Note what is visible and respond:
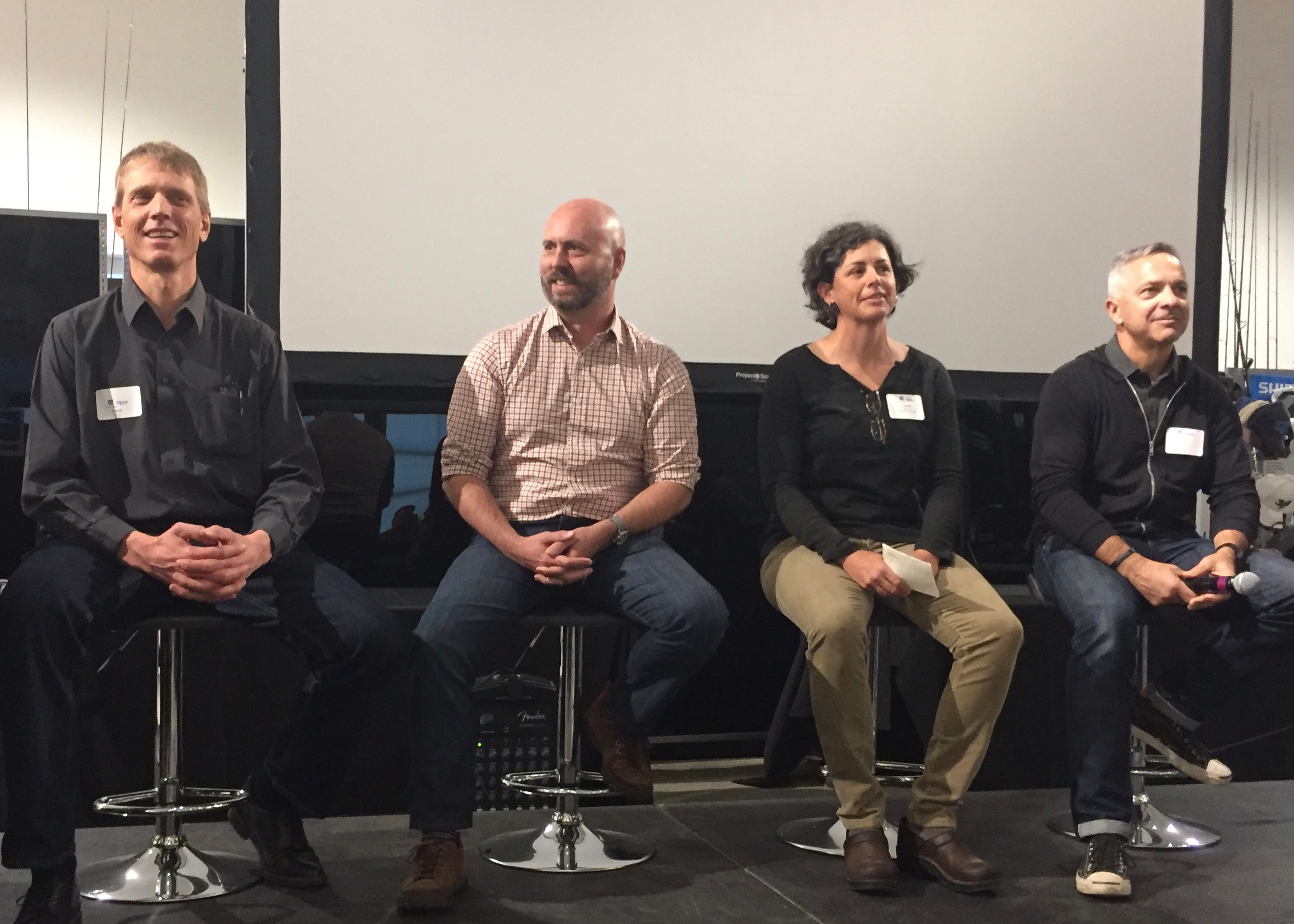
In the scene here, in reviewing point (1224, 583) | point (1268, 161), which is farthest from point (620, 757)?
point (1268, 161)

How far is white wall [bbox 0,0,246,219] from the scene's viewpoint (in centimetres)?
382

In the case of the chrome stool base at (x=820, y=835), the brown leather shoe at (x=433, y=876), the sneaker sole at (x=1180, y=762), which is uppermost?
→ the sneaker sole at (x=1180, y=762)

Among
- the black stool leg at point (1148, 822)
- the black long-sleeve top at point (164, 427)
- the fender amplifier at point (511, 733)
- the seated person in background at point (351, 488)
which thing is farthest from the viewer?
the seated person in background at point (351, 488)

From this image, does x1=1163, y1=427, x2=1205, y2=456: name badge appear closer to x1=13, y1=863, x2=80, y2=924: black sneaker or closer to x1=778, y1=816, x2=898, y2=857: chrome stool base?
x1=778, y1=816, x2=898, y2=857: chrome stool base

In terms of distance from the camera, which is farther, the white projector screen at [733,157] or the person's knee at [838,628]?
the white projector screen at [733,157]

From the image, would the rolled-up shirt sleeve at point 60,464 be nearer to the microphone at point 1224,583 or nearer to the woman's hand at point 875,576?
the woman's hand at point 875,576

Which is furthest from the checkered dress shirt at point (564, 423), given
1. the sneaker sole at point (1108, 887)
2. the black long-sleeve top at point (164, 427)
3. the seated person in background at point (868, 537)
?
the sneaker sole at point (1108, 887)

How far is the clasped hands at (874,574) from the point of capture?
2361mm

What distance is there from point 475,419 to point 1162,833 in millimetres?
1751

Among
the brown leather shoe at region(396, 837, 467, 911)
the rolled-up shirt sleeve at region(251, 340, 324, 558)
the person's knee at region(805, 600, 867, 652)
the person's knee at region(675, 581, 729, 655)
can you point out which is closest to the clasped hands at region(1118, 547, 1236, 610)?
the person's knee at region(805, 600, 867, 652)

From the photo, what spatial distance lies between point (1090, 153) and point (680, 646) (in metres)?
2.16

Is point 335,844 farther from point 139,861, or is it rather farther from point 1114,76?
point 1114,76

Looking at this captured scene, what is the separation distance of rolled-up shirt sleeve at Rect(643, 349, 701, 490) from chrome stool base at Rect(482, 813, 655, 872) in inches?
29.0

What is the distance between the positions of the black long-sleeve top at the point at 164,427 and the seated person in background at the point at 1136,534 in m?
1.58
